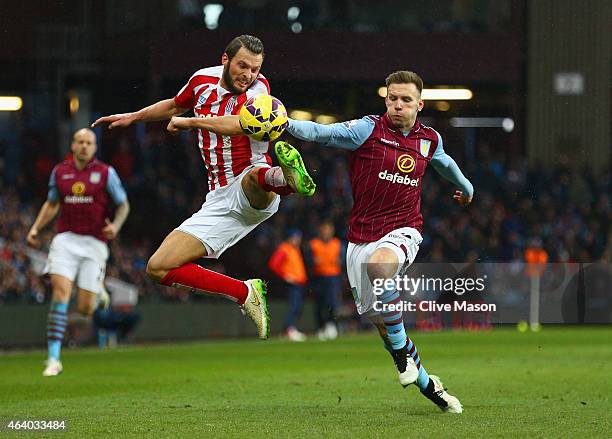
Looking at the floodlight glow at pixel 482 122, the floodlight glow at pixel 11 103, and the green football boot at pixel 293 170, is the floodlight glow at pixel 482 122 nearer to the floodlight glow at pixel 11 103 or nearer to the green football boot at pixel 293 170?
the floodlight glow at pixel 11 103

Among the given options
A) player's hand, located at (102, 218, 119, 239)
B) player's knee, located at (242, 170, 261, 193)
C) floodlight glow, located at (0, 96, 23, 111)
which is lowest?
player's hand, located at (102, 218, 119, 239)

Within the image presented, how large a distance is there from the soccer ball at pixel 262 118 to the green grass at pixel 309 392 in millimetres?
1864

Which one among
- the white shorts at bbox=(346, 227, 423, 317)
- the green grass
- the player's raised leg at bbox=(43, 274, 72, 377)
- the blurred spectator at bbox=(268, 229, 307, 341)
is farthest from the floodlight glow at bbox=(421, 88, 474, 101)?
the white shorts at bbox=(346, 227, 423, 317)

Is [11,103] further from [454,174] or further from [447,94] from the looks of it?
[454,174]

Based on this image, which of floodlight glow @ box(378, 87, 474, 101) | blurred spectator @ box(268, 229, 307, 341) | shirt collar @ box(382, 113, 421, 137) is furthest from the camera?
floodlight glow @ box(378, 87, 474, 101)

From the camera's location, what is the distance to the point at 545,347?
56.4 ft

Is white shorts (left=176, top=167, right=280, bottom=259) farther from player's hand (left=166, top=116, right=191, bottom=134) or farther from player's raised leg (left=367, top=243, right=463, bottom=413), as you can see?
player's hand (left=166, top=116, right=191, bottom=134)

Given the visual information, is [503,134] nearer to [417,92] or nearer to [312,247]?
[312,247]

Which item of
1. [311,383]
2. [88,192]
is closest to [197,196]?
[88,192]

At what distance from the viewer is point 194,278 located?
8891mm

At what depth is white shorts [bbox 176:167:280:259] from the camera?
29.6ft

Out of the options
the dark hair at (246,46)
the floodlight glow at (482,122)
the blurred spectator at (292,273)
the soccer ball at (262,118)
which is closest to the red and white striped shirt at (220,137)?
the dark hair at (246,46)

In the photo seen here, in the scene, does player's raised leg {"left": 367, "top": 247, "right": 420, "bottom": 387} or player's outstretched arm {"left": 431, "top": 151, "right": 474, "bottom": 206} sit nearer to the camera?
player's raised leg {"left": 367, "top": 247, "right": 420, "bottom": 387}

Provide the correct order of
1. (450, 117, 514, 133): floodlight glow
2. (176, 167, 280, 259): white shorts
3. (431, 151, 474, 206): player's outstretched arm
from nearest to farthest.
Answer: (176, 167, 280, 259): white shorts
(431, 151, 474, 206): player's outstretched arm
(450, 117, 514, 133): floodlight glow
